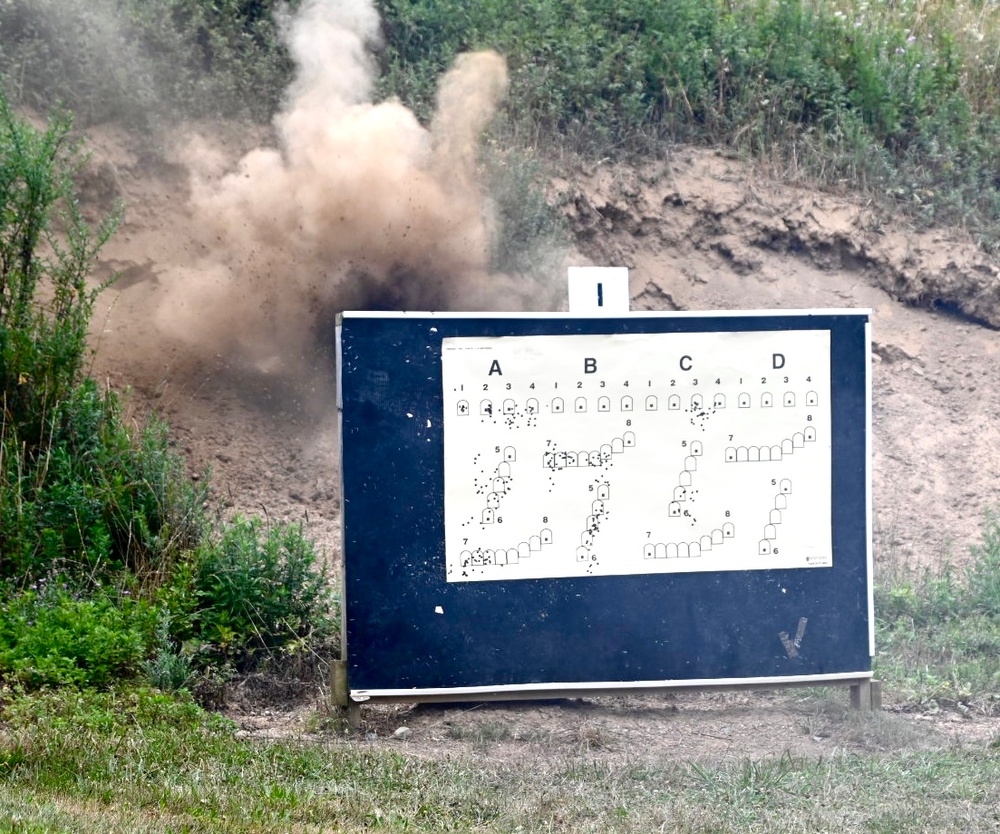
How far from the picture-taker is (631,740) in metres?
6.19

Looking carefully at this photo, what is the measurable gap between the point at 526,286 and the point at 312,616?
4.50 metres

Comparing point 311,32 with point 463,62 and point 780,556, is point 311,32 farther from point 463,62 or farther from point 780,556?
point 780,556

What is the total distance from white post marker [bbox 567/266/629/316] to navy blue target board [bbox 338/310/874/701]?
0.10m

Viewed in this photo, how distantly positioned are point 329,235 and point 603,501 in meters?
5.27

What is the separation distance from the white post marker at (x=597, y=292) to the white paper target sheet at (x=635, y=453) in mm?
165

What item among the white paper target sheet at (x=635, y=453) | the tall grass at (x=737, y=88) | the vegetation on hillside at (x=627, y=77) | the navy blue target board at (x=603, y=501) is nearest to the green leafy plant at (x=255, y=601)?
the navy blue target board at (x=603, y=501)

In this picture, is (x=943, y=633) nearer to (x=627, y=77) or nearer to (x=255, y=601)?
(x=255, y=601)

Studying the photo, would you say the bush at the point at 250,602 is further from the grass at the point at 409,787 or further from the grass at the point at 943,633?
the grass at the point at 943,633

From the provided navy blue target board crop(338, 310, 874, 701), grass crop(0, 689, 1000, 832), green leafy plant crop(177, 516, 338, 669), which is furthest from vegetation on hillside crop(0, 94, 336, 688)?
navy blue target board crop(338, 310, 874, 701)

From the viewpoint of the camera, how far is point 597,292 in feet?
20.5

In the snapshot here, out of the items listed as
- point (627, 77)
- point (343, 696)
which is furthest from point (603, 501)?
point (627, 77)

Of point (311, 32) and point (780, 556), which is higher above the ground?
point (311, 32)

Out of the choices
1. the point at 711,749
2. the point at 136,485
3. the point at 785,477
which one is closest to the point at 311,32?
the point at 136,485

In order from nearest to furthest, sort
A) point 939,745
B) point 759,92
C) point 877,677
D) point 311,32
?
point 939,745, point 877,677, point 311,32, point 759,92
